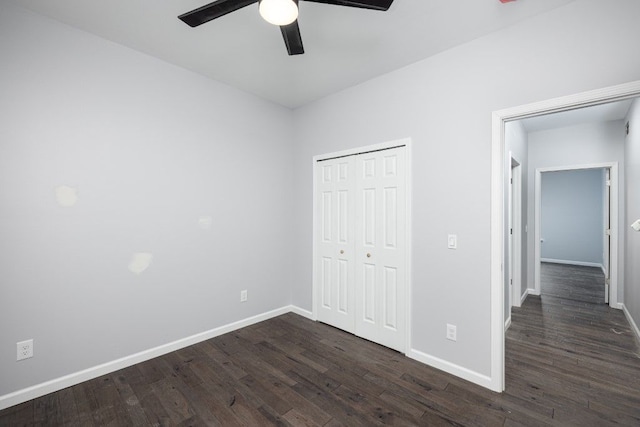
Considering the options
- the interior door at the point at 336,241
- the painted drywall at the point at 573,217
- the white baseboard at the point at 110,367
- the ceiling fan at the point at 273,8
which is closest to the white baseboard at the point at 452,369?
the interior door at the point at 336,241

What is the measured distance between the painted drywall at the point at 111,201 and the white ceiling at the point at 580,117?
13.8ft

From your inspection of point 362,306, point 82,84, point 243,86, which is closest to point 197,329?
point 362,306

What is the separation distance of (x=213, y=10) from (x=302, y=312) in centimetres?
330

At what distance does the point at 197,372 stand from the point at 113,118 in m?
2.31

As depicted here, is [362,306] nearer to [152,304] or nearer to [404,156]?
[404,156]

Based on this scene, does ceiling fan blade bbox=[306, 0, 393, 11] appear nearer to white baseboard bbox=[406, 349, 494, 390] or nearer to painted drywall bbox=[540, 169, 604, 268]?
white baseboard bbox=[406, 349, 494, 390]

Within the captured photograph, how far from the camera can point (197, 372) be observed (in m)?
2.41

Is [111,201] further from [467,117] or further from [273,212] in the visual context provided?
[467,117]

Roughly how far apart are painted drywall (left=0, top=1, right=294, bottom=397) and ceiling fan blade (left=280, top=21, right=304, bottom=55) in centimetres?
153

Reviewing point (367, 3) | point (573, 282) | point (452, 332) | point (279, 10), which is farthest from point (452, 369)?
point (573, 282)

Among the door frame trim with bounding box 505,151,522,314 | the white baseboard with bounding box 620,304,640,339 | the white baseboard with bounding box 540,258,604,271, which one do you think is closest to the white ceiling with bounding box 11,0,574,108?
the door frame trim with bounding box 505,151,522,314

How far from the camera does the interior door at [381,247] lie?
9.04 feet

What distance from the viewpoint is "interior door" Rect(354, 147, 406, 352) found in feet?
9.04

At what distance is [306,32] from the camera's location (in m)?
2.23
